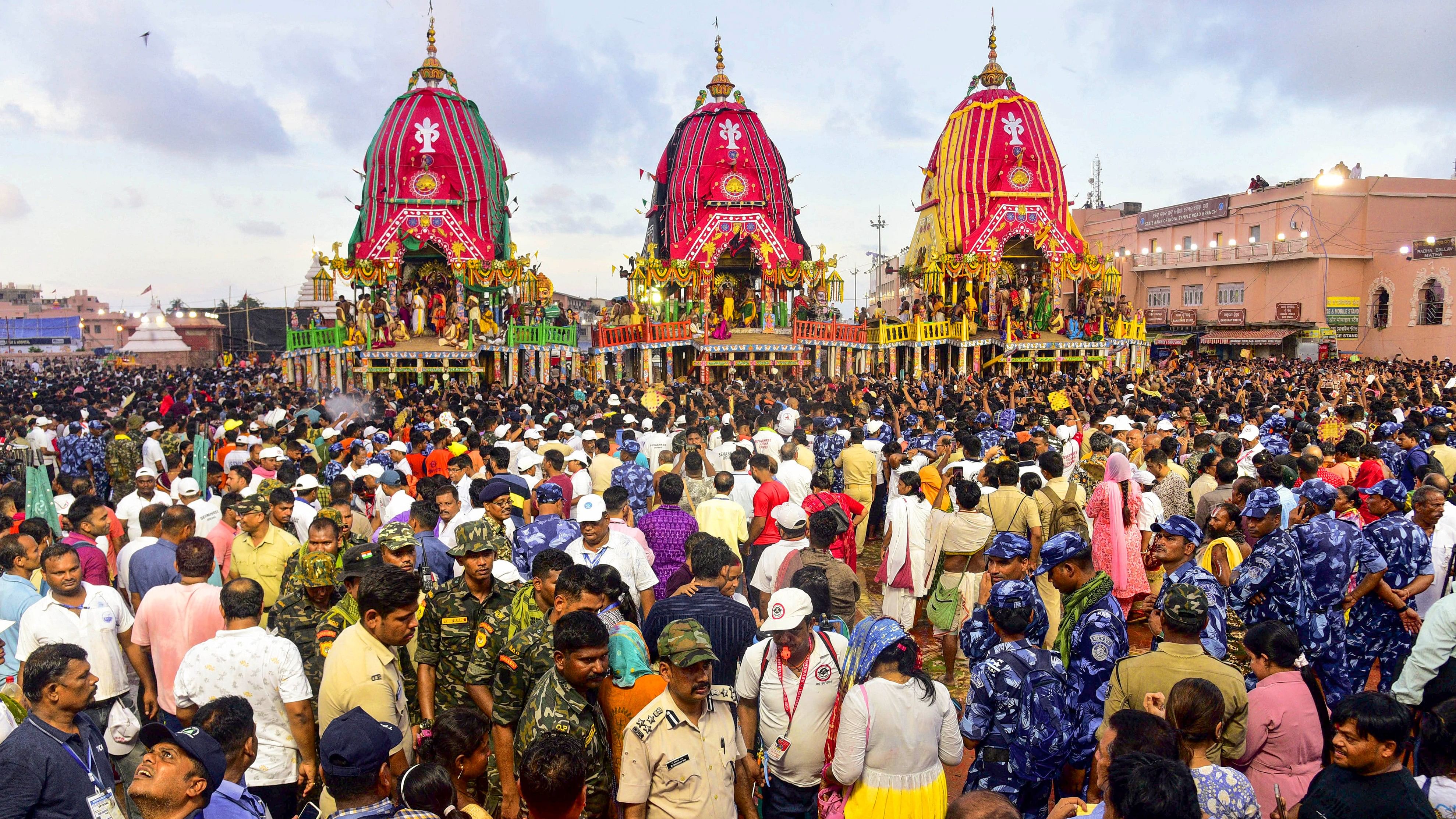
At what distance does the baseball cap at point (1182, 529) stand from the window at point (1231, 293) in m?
37.9

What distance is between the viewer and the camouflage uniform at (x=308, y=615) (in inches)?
165

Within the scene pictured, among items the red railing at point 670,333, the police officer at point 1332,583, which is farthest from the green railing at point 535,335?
the police officer at point 1332,583

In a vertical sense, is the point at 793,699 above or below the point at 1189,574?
below

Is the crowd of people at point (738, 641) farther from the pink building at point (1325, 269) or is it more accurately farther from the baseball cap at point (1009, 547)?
the pink building at point (1325, 269)

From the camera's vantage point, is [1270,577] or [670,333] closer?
[1270,577]

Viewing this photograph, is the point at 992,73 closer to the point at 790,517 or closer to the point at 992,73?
the point at 992,73

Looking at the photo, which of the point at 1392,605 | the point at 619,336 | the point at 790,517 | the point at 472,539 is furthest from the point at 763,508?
the point at 619,336

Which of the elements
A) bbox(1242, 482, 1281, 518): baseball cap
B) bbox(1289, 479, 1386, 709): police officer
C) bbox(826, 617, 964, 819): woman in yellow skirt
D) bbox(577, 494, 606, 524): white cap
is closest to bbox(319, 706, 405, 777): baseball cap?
bbox(826, 617, 964, 819): woman in yellow skirt

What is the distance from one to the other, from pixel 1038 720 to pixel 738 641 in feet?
4.18

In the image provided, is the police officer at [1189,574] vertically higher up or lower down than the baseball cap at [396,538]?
lower down

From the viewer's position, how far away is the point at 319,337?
25.6 metres

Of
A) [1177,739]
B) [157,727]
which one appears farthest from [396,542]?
[1177,739]

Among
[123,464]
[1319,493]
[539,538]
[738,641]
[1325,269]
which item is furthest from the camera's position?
[1325,269]

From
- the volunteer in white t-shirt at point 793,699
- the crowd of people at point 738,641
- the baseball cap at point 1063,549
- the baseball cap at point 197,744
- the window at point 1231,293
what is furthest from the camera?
the window at point 1231,293
